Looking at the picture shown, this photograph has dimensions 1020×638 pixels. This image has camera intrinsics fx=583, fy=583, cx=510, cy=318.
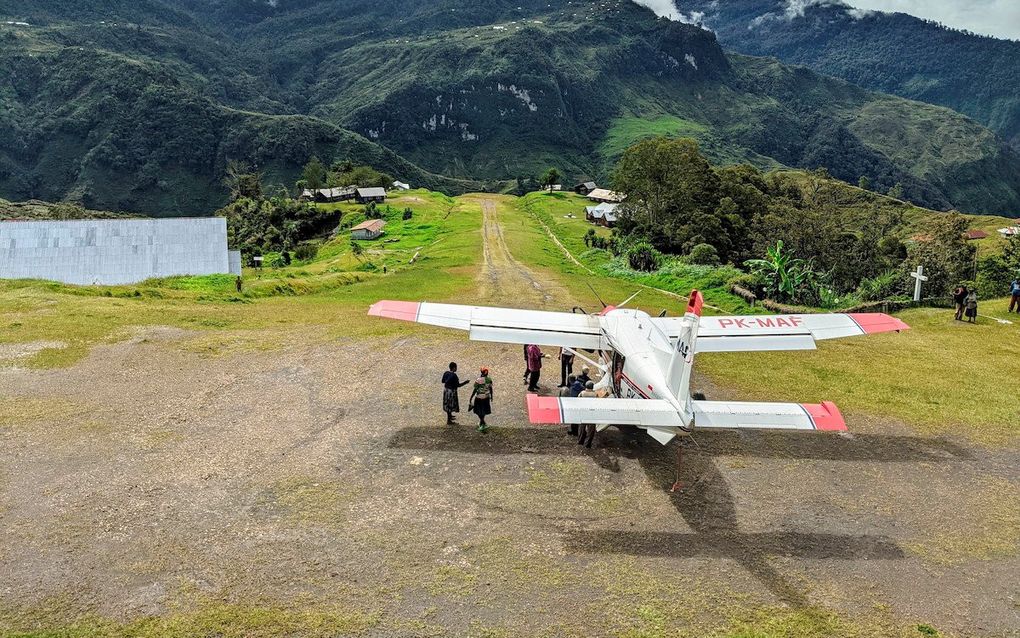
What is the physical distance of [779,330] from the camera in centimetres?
1797

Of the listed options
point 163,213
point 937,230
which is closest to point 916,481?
point 937,230

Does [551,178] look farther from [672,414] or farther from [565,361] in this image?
[672,414]

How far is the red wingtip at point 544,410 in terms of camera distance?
37.8 ft

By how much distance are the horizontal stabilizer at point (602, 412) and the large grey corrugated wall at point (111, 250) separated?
32.5 m

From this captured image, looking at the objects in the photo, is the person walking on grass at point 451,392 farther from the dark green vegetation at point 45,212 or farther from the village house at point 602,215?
the dark green vegetation at point 45,212

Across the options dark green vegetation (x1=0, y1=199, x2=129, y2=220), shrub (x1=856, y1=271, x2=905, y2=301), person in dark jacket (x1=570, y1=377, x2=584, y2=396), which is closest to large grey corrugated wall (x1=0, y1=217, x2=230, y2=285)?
person in dark jacket (x1=570, y1=377, x2=584, y2=396)

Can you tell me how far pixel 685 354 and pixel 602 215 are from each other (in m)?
72.9

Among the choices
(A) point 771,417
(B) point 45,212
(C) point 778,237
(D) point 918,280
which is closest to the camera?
(A) point 771,417

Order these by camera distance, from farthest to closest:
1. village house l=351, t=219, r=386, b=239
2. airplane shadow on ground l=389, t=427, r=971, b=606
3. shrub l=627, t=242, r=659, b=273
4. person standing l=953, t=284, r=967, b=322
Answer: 1. village house l=351, t=219, r=386, b=239
2. shrub l=627, t=242, r=659, b=273
3. person standing l=953, t=284, r=967, b=322
4. airplane shadow on ground l=389, t=427, r=971, b=606

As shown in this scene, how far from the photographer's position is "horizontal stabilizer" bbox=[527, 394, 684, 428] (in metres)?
11.7

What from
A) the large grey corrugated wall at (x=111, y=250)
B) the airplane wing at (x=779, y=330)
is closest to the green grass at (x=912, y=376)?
the airplane wing at (x=779, y=330)

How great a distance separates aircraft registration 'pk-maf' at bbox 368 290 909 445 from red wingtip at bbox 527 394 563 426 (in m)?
0.02

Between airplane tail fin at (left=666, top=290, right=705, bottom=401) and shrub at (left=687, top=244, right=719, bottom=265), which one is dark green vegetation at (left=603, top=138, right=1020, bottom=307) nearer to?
shrub at (left=687, top=244, right=719, bottom=265)

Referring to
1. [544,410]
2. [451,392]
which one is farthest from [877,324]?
[451,392]
